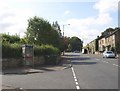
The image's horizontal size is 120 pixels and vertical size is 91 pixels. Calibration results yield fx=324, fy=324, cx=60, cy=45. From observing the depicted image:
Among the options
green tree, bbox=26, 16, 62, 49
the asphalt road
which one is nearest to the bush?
green tree, bbox=26, 16, 62, 49

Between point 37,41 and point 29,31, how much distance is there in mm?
2292

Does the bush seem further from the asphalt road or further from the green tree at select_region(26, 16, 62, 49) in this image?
the asphalt road

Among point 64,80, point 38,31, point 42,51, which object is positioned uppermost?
point 38,31

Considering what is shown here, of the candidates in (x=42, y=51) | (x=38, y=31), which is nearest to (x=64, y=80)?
(x=42, y=51)

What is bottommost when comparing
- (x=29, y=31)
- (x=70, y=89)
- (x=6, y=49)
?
(x=70, y=89)

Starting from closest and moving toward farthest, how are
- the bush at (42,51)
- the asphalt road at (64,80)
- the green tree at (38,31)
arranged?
the asphalt road at (64,80) < the bush at (42,51) < the green tree at (38,31)

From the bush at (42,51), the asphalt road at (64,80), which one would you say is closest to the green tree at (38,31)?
the bush at (42,51)

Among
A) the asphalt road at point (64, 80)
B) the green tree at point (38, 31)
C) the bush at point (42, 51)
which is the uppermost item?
the green tree at point (38, 31)

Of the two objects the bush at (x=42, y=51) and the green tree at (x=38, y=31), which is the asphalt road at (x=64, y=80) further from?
the green tree at (x=38, y=31)

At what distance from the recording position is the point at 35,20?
2186 inches

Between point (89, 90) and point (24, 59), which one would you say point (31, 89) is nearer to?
point (89, 90)

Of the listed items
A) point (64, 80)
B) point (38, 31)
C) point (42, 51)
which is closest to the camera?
point (64, 80)

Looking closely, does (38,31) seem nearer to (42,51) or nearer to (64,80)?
(42,51)

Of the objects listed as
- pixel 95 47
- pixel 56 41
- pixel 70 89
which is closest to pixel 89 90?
pixel 70 89
